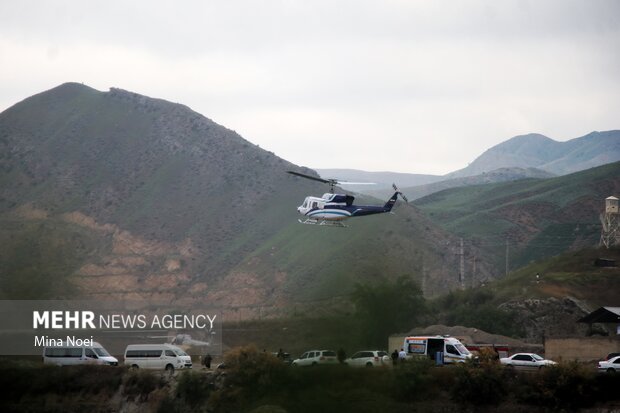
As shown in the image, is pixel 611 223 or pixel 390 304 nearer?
pixel 390 304

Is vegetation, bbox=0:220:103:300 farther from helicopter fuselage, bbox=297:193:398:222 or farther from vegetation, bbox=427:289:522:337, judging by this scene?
vegetation, bbox=427:289:522:337

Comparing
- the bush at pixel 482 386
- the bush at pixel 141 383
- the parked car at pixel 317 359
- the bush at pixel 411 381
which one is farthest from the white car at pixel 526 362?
the bush at pixel 141 383

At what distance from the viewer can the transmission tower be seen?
455 feet

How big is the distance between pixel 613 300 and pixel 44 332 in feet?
197

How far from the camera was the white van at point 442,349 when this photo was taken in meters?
69.4

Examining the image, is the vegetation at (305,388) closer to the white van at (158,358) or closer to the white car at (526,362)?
the white van at (158,358)

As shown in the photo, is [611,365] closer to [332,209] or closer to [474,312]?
[332,209]

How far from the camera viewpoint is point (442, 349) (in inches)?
2758

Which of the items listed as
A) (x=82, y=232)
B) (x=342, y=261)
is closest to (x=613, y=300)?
(x=342, y=261)

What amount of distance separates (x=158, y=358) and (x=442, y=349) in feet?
63.6

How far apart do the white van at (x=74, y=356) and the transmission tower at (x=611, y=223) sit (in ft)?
265

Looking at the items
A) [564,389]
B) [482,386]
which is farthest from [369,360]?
[564,389]

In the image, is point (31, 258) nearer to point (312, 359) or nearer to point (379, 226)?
point (379, 226)

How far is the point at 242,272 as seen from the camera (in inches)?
7205
